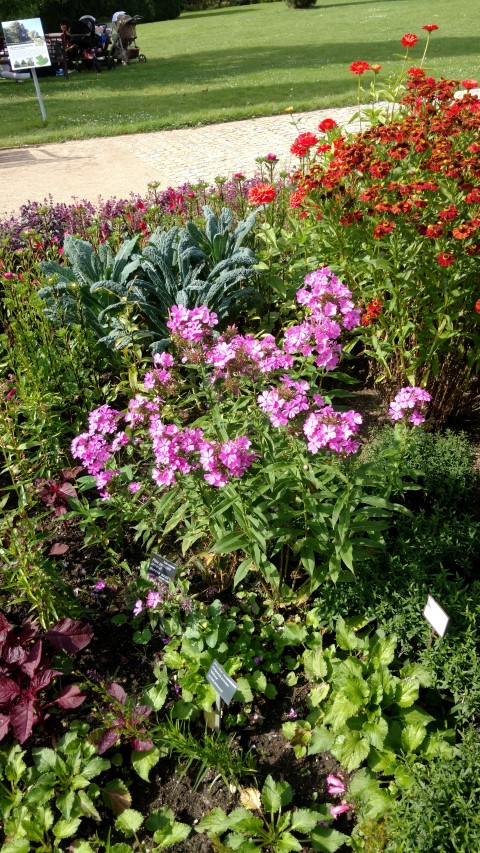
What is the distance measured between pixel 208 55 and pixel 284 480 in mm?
18928

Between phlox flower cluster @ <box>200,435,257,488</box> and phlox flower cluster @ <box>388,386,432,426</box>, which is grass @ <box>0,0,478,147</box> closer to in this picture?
phlox flower cluster @ <box>388,386,432,426</box>

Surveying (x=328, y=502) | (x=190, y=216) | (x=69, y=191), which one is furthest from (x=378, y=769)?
(x=69, y=191)

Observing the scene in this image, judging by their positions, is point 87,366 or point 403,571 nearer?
point 403,571

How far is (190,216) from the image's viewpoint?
4.47m

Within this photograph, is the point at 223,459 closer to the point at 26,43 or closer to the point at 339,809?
the point at 339,809

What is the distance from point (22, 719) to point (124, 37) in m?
18.7

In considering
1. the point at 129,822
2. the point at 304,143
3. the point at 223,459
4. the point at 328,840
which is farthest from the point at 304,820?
the point at 304,143

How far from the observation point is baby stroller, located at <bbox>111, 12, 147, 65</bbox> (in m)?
16.4

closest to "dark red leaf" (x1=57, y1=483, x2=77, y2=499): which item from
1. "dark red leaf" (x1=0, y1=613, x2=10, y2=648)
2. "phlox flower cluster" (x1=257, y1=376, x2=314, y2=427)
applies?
"dark red leaf" (x1=0, y1=613, x2=10, y2=648)

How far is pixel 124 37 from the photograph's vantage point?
1700cm

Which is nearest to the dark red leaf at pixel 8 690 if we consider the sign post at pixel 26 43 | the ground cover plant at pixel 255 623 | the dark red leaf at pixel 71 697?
the ground cover plant at pixel 255 623

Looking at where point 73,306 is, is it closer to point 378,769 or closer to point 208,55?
point 378,769

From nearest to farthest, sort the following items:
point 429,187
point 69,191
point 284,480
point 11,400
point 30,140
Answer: point 284,480, point 429,187, point 11,400, point 69,191, point 30,140

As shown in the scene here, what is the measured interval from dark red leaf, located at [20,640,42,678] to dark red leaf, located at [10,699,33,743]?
9 centimetres
